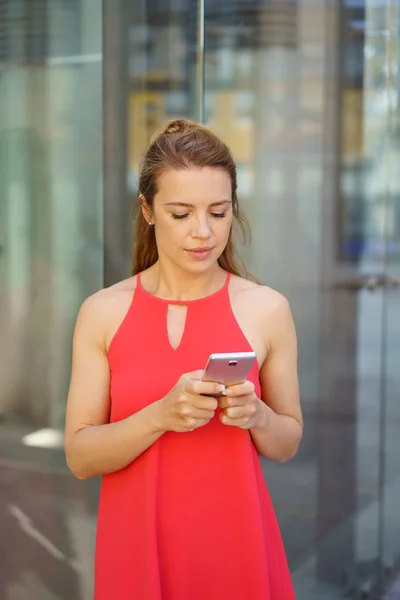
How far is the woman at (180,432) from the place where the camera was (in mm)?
1771

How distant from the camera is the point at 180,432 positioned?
69.7 inches

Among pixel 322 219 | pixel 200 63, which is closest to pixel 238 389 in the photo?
pixel 200 63

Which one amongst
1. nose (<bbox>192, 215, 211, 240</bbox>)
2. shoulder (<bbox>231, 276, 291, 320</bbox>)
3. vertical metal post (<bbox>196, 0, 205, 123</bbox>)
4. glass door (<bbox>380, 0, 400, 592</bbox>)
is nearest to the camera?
nose (<bbox>192, 215, 211, 240</bbox>)

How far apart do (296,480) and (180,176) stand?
7.42 feet

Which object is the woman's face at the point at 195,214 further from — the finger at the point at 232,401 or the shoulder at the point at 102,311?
the finger at the point at 232,401

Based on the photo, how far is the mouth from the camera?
1779 mm

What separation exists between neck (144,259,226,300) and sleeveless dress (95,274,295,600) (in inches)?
3.4

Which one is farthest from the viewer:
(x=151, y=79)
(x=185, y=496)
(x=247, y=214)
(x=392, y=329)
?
(x=392, y=329)

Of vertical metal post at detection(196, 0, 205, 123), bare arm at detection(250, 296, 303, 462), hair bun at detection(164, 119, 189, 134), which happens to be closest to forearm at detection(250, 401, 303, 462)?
bare arm at detection(250, 296, 303, 462)

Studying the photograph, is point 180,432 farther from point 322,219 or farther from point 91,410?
point 322,219

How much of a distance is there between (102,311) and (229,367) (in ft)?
1.21

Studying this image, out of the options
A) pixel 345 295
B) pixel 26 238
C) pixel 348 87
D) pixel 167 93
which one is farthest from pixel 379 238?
pixel 26 238

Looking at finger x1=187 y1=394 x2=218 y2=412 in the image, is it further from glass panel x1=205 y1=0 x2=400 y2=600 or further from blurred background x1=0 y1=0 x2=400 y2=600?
glass panel x1=205 y1=0 x2=400 y2=600

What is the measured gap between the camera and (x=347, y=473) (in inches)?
156
